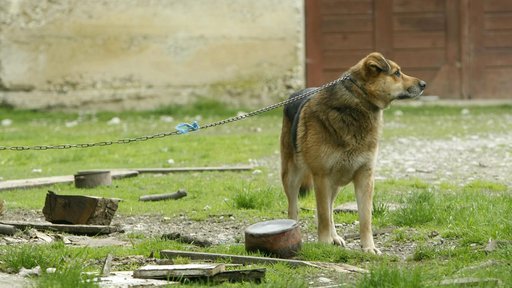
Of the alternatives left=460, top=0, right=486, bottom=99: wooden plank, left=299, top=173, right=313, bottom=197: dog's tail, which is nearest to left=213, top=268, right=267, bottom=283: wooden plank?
left=299, top=173, right=313, bottom=197: dog's tail

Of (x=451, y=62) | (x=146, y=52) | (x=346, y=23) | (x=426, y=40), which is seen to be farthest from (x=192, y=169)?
(x=451, y=62)

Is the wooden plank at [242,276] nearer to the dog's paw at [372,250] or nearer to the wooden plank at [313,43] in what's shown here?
the dog's paw at [372,250]

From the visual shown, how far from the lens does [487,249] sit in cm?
777

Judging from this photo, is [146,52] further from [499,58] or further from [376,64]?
[376,64]

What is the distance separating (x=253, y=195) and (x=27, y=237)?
101 inches

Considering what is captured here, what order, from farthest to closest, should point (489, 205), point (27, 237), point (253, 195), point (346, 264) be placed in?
point (253, 195) → point (489, 205) → point (27, 237) → point (346, 264)

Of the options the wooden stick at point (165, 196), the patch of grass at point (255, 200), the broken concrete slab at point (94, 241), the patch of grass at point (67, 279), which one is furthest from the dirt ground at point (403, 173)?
the patch of grass at point (67, 279)

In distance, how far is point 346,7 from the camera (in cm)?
2541

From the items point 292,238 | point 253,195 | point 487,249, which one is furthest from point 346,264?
point 253,195

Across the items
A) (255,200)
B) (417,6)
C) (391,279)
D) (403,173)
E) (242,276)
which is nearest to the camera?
(391,279)

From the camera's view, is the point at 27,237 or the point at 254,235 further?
the point at 27,237

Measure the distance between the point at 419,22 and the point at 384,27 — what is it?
2.58 ft

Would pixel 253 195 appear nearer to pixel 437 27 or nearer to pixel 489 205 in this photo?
pixel 489 205

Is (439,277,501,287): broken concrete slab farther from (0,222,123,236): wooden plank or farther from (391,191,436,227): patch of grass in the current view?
(0,222,123,236): wooden plank
